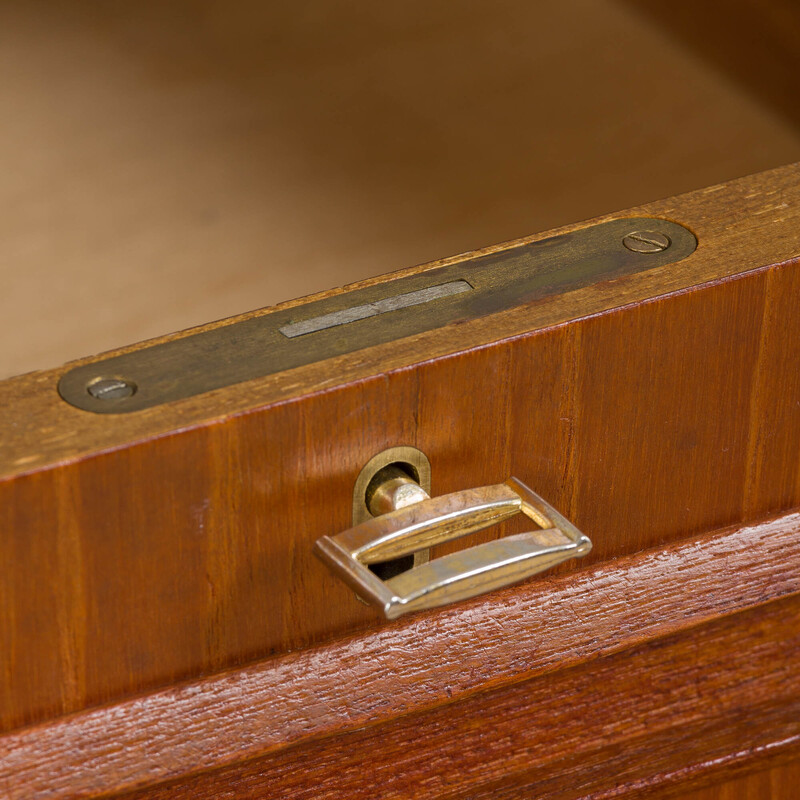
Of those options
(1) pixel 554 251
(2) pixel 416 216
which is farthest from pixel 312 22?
(1) pixel 554 251

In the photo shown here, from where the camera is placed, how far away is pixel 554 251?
68 centimetres

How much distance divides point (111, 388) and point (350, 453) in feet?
0.36

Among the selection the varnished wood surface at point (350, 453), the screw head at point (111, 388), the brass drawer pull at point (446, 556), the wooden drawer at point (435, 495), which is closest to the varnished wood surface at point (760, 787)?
the wooden drawer at point (435, 495)

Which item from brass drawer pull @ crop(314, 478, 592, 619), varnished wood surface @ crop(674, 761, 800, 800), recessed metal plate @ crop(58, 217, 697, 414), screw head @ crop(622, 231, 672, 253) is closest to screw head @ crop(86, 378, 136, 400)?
recessed metal plate @ crop(58, 217, 697, 414)

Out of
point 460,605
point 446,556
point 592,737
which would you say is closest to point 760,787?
point 592,737

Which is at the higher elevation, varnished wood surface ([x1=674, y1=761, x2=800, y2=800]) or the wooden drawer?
the wooden drawer

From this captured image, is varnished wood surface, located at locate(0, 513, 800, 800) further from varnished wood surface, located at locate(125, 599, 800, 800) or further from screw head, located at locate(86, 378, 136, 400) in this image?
screw head, located at locate(86, 378, 136, 400)

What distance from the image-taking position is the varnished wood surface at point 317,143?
0.84 metres

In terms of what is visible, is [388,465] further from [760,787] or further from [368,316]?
[760,787]

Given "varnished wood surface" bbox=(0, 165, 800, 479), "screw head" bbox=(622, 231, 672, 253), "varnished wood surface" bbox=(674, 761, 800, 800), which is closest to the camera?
"varnished wood surface" bbox=(0, 165, 800, 479)

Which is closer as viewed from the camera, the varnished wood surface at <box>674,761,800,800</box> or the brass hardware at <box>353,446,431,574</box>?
the brass hardware at <box>353,446,431,574</box>

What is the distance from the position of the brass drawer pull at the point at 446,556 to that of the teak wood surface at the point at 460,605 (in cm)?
4

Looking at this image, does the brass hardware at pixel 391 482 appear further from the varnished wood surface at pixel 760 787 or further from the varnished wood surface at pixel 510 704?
the varnished wood surface at pixel 760 787

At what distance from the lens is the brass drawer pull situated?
565 millimetres
